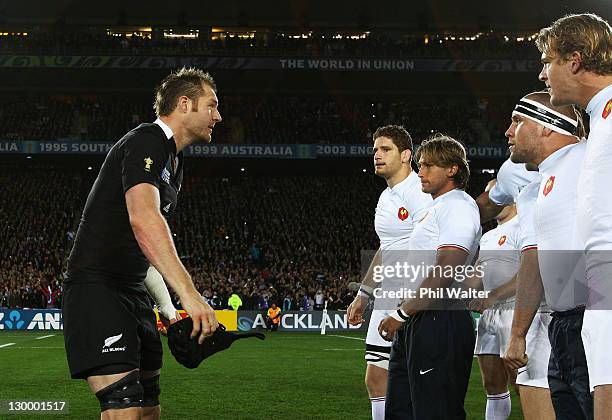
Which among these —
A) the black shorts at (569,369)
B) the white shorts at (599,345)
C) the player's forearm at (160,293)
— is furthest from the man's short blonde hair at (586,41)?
the player's forearm at (160,293)

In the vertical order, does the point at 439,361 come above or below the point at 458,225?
below

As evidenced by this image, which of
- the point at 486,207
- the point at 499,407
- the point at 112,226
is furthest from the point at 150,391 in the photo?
the point at 499,407

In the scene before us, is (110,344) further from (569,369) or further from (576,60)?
(576,60)

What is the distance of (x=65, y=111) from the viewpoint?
41344 mm

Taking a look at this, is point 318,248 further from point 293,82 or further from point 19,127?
point 19,127

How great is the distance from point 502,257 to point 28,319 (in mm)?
22596

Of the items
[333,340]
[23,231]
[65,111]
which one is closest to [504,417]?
[333,340]

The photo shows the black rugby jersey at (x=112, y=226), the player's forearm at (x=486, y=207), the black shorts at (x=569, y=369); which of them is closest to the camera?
the black shorts at (x=569, y=369)

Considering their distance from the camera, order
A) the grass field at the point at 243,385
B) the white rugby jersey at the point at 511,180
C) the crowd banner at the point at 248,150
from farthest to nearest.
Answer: the crowd banner at the point at 248,150, the grass field at the point at 243,385, the white rugby jersey at the point at 511,180

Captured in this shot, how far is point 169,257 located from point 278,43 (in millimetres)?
37868

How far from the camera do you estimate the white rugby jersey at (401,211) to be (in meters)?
6.78

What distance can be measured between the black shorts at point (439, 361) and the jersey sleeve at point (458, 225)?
42 centimetres

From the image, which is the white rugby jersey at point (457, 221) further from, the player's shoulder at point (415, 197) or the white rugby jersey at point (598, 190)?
the white rugby jersey at point (598, 190)

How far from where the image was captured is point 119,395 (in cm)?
407
